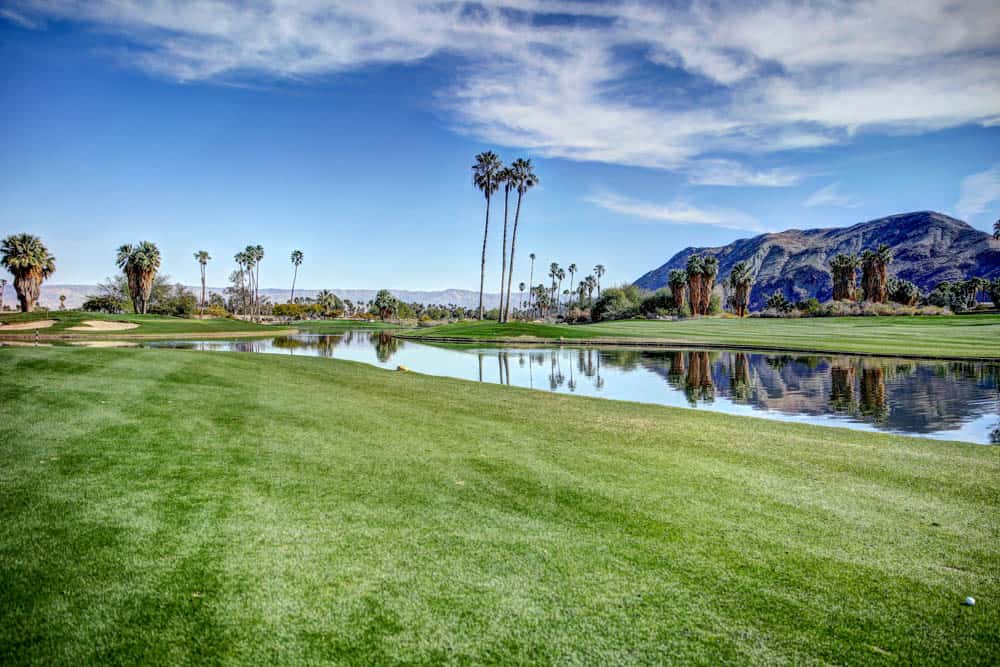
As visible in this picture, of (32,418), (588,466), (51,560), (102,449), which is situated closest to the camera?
(51,560)

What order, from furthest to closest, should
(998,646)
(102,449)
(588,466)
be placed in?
(588,466) < (102,449) < (998,646)

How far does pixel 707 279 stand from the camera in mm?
116062

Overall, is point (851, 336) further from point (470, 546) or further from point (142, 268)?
point (142, 268)

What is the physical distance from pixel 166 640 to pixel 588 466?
19.4 feet

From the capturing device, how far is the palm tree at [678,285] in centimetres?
11769

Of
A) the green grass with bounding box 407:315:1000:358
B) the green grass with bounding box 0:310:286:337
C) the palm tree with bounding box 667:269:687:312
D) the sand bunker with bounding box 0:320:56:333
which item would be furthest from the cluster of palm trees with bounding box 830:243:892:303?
the sand bunker with bounding box 0:320:56:333

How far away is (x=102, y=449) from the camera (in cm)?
743

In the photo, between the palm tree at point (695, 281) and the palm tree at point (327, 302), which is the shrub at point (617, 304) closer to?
the palm tree at point (695, 281)

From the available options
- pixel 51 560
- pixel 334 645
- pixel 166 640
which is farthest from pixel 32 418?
pixel 334 645

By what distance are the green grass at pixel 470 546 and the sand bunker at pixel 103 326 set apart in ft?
159

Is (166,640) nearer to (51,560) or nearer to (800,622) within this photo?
(51,560)

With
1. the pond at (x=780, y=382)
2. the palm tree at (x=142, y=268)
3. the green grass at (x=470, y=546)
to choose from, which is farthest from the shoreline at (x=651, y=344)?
the palm tree at (x=142, y=268)

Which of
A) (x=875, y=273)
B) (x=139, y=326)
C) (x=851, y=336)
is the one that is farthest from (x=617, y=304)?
(x=139, y=326)

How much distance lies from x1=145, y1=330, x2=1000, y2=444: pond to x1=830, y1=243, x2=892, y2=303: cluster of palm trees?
288 feet
